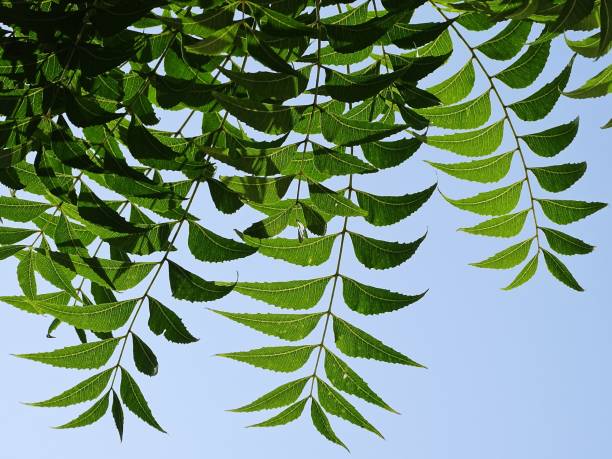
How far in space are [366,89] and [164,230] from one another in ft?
2.37

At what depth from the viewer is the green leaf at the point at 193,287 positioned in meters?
1.98

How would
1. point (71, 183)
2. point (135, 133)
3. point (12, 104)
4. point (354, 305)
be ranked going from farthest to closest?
1. point (354, 305)
2. point (71, 183)
3. point (12, 104)
4. point (135, 133)

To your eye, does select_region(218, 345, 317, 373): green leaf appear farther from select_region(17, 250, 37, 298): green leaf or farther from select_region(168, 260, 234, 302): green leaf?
select_region(17, 250, 37, 298): green leaf

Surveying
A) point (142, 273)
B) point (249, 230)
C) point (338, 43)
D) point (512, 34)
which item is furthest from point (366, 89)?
point (142, 273)

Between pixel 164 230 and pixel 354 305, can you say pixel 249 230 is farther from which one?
pixel 354 305

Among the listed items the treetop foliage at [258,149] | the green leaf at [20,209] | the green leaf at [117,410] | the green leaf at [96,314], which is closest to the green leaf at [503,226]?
the treetop foliage at [258,149]

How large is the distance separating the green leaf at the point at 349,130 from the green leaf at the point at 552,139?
80cm

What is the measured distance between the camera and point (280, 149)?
74.4 inches

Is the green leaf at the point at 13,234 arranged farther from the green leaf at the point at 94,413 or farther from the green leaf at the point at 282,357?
the green leaf at the point at 282,357

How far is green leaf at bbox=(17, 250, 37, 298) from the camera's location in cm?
243

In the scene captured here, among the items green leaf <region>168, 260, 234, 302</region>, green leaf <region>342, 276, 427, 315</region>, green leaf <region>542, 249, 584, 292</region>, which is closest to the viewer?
green leaf <region>168, 260, 234, 302</region>

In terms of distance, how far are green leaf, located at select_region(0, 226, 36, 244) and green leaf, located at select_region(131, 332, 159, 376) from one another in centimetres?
50

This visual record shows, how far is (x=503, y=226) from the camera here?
99.4 inches

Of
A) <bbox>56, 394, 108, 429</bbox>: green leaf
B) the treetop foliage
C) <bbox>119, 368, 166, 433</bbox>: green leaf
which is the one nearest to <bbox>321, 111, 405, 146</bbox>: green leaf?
the treetop foliage
